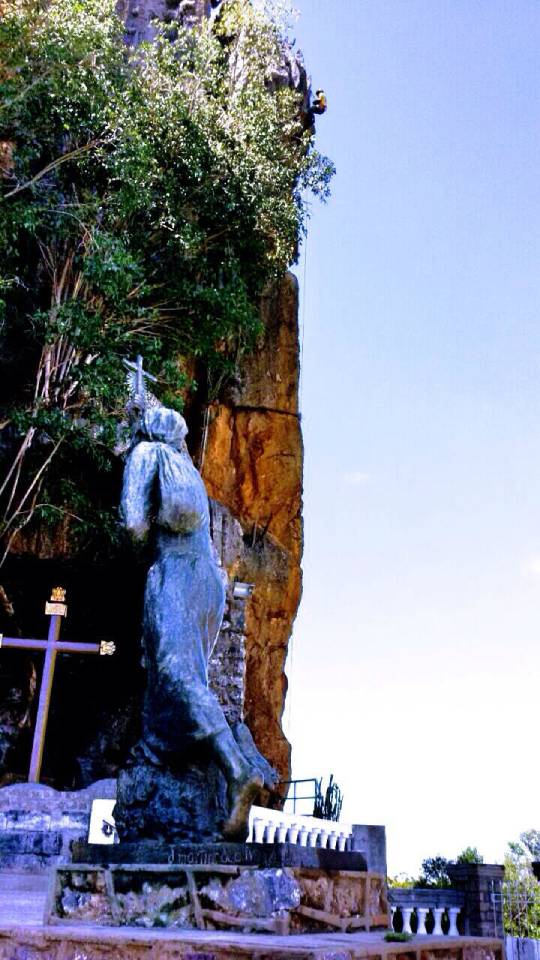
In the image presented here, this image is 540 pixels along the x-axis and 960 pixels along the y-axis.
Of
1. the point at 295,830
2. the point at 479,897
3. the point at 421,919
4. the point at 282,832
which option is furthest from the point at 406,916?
the point at 282,832

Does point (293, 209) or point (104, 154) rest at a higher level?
point (293, 209)

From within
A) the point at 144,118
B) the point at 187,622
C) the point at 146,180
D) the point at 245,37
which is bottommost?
the point at 187,622

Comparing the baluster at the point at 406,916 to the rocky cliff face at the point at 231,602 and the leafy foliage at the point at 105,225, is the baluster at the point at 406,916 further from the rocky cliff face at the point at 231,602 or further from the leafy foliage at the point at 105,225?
the leafy foliage at the point at 105,225

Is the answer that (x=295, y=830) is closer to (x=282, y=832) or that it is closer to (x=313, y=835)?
(x=282, y=832)

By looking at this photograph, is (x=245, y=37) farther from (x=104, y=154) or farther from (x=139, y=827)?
(x=139, y=827)

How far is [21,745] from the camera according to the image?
12688 mm

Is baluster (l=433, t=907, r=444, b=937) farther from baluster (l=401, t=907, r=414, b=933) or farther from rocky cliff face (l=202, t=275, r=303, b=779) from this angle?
rocky cliff face (l=202, t=275, r=303, b=779)

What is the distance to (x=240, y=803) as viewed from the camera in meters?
3.14

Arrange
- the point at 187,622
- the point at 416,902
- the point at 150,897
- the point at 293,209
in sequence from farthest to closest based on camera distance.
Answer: the point at 293,209 → the point at 416,902 → the point at 187,622 → the point at 150,897

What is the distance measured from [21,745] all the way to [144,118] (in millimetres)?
9585

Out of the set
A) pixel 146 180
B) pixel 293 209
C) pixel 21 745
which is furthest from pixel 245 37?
pixel 21 745

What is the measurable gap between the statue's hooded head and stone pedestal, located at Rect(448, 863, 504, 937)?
571cm

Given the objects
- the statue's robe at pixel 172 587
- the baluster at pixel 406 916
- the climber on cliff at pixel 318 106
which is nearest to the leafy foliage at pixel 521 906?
the baluster at pixel 406 916

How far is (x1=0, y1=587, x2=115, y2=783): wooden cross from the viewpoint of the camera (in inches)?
378
